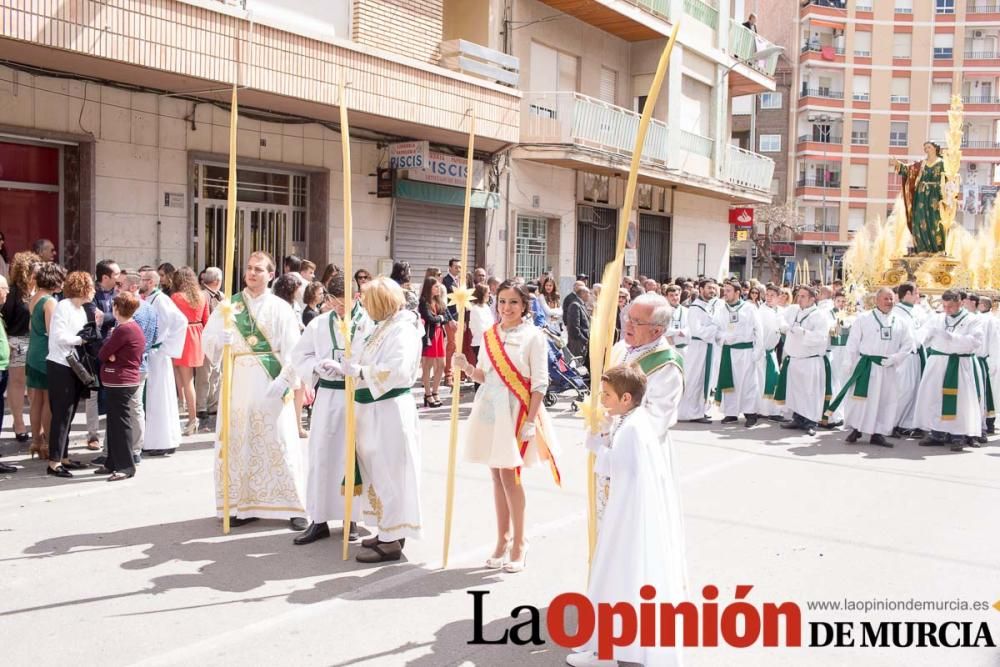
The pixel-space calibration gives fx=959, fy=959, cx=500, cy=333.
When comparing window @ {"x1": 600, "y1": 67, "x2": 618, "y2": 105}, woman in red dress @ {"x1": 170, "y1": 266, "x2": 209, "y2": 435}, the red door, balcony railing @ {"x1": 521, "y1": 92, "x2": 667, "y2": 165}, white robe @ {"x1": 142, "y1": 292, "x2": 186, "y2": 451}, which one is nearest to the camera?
white robe @ {"x1": 142, "y1": 292, "x2": 186, "y2": 451}

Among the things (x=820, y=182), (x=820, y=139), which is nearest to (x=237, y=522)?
(x=820, y=182)

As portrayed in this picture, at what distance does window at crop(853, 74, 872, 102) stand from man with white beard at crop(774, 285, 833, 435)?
52.2 meters

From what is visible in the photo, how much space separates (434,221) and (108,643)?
1434cm

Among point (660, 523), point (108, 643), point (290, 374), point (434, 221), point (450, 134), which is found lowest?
point (108, 643)

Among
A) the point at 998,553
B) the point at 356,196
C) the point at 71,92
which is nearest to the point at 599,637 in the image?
the point at 998,553

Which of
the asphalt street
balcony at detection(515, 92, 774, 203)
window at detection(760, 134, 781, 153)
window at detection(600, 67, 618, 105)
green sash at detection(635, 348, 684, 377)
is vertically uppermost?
window at detection(760, 134, 781, 153)

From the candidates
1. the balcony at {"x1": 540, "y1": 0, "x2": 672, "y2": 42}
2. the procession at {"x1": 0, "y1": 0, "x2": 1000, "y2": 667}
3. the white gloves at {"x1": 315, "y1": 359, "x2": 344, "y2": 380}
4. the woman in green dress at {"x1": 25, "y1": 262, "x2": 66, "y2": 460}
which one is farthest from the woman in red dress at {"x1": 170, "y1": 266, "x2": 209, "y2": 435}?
the balcony at {"x1": 540, "y1": 0, "x2": 672, "y2": 42}

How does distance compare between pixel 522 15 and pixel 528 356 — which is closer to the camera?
pixel 528 356

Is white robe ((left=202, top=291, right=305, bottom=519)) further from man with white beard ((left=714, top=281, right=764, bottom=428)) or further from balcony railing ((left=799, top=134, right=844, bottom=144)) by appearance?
balcony railing ((left=799, top=134, right=844, bottom=144))

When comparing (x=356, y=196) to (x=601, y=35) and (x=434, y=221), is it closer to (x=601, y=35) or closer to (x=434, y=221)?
(x=434, y=221)

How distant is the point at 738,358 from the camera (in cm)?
1258

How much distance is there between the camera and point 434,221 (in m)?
18.4

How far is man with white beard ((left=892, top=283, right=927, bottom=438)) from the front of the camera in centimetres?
Answer: 1134

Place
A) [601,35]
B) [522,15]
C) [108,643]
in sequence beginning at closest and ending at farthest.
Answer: [108,643], [522,15], [601,35]
